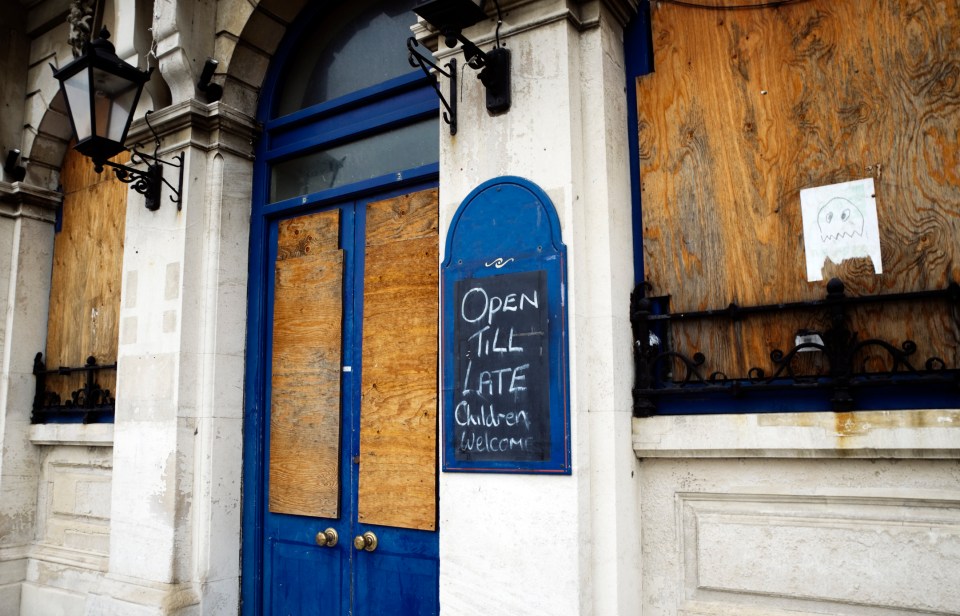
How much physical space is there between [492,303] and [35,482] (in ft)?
15.9

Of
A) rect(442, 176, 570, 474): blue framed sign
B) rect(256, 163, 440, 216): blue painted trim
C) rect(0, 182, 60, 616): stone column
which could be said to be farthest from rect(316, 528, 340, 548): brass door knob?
rect(0, 182, 60, 616): stone column

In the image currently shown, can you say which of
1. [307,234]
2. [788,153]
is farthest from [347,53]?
[788,153]

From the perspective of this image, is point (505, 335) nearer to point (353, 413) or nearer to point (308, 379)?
point (353, 413)

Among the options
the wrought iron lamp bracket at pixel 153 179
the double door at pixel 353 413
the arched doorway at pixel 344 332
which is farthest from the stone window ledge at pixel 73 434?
the wrought iron lamp bracket at pixel 153 179

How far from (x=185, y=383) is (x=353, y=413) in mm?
1169

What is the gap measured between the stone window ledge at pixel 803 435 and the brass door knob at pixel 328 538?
6.34 ft

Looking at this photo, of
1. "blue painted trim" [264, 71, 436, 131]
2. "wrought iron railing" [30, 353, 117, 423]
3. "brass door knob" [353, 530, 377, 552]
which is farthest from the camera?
"wrought iron railing" [30, 353, 117, 423]

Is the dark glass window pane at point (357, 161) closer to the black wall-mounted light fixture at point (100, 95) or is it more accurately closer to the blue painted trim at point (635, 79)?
the black wall-mounted light fixture at point (100, 95)

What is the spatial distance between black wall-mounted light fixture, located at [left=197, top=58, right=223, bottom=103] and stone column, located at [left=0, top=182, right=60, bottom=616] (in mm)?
2337

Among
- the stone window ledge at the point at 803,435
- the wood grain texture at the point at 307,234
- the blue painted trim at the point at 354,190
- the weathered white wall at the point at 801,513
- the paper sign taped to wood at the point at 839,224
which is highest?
the blue painted trim at the point at 354,190

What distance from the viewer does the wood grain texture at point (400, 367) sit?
3920mm

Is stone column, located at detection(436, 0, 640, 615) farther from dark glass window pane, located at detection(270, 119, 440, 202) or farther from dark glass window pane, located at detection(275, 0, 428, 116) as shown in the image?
dark glass window pane, located at detection(275, 0, 428, 116)

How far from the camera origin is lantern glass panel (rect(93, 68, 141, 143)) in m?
4.45

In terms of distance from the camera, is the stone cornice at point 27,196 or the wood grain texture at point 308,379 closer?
the wood grain texture at point 308,379
